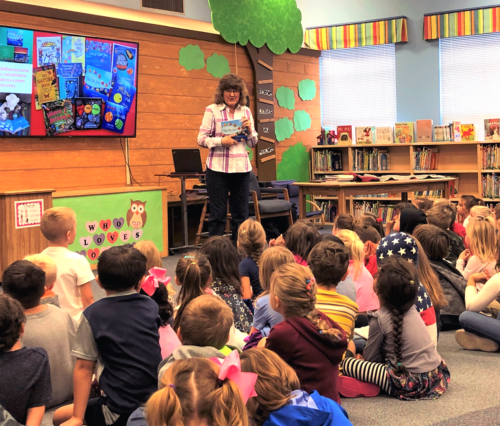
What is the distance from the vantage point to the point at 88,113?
618 cm

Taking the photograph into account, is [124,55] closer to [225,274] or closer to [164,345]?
[225,274]

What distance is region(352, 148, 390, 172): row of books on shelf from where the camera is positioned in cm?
866

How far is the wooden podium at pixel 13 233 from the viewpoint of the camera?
4844 millimetres

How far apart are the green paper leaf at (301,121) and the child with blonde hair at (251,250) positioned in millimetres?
5681

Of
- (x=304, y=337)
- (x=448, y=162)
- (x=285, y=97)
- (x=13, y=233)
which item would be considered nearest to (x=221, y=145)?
(x=13, y=233)

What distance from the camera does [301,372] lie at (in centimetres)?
205

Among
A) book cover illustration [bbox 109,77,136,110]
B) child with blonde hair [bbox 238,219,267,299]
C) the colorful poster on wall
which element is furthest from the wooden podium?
child with blonde hair [bbox 238,219,267,299]

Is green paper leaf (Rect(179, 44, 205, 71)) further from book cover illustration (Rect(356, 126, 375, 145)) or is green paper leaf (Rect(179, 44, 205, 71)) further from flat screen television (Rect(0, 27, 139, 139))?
book cover illustration (Rect(356, 126, 375, 145))

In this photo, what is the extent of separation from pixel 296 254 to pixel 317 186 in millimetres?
2970

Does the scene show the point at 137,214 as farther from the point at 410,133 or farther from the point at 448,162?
the point at 448,162

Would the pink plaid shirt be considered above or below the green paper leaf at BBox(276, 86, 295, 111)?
below

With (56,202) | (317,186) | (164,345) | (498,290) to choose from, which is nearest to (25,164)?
(56,202)

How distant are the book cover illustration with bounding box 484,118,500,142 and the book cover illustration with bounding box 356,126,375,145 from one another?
1586 millimetres

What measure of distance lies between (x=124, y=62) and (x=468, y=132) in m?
4.49
